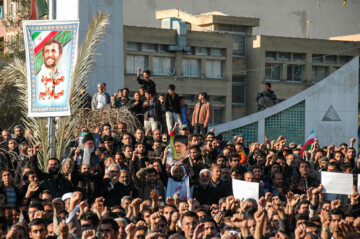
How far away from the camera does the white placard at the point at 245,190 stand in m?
15.5

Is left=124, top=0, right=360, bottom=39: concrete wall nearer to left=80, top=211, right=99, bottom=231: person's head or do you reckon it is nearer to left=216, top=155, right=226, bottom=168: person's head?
left=216, top=155, right=226, bottom=168: person's head

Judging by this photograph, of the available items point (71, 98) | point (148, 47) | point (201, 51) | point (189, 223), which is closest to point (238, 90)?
A: point (201, 51)

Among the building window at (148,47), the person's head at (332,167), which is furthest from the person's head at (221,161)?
the building window at (148,47)

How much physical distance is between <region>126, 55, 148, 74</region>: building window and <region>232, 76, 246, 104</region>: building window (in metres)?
7.71

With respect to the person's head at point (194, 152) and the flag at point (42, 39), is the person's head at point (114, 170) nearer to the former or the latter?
the person's head at point (194, 152)

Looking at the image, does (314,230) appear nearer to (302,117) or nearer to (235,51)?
(302,117)

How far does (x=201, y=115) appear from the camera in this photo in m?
23.7

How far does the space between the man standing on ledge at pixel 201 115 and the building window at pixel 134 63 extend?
97.2ft

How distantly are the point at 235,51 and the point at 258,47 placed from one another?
5.33ft

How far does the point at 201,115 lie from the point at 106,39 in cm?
510

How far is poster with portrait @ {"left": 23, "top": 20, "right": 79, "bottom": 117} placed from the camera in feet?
57.1

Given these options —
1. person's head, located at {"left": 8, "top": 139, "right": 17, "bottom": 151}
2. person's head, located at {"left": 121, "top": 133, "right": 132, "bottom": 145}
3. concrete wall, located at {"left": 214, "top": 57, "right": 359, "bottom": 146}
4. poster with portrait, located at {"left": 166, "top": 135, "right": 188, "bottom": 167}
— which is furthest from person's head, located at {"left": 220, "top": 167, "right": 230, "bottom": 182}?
concrete wall, located at {"left": 214, "top": 57, "right": 359, "bottom": 146}

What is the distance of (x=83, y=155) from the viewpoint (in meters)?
16.8

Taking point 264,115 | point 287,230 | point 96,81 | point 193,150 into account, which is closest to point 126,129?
point 193,150
